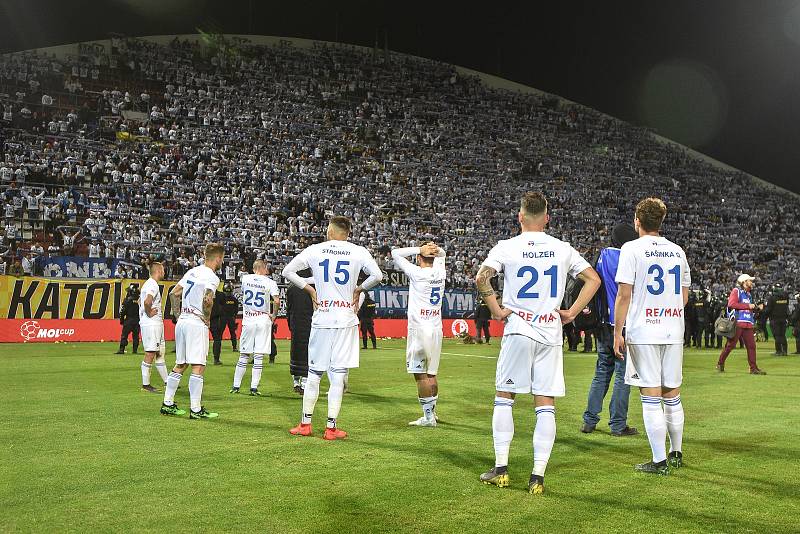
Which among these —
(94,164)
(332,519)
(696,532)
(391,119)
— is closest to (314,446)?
(332,519)

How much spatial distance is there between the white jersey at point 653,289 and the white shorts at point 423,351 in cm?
310

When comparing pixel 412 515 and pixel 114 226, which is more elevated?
pixel 114 226

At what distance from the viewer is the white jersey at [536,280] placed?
6004mm

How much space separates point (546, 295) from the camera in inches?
237

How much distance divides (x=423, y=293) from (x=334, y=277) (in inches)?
65.1

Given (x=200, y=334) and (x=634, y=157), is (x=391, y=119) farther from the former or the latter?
(x=200, y=334)

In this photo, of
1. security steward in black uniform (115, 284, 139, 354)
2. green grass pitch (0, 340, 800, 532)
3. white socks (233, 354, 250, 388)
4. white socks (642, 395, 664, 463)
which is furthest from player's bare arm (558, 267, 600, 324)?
security steward in black uniform (115, 284, 139, 354)

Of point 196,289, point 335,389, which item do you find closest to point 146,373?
point 196,289

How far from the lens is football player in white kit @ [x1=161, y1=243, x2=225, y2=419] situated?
31.4 ft

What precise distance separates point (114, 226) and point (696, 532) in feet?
96.7

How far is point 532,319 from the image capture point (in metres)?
6.01

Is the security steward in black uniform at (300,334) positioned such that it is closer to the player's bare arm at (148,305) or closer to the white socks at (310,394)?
the player's bare arm at (148,305)

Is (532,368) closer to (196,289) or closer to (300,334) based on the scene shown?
(196,289)

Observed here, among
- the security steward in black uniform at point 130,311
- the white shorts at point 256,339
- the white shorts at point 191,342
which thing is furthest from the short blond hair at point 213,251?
the security steward in black uniform at point 130,311
